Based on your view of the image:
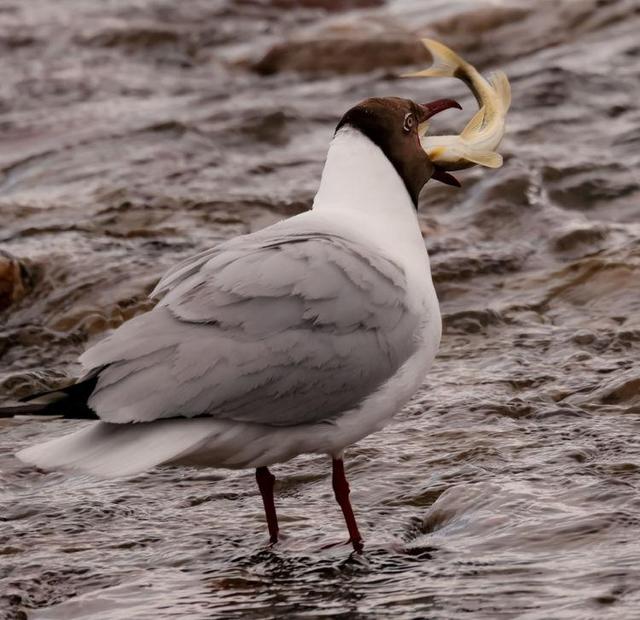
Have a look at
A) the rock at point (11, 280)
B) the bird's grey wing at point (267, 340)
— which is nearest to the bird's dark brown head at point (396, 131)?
the bird's grey wing at point (267, 340)

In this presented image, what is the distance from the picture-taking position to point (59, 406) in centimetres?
457

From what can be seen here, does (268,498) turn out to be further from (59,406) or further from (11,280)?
(11,280)

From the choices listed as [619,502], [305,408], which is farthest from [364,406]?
[619,502]

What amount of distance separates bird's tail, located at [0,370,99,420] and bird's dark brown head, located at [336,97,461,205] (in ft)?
5.04

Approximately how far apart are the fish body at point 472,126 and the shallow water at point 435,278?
1.11 meters

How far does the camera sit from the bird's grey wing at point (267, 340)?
15.4ft

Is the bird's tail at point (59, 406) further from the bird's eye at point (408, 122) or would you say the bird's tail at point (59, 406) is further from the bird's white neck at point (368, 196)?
the bird's eye at point (408, 122)

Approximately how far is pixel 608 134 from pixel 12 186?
13.3ft

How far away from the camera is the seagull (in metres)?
4.66

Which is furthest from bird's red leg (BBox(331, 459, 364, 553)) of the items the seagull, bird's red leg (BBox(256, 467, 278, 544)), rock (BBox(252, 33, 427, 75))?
rock (BBox(252, 33, 427, 75))

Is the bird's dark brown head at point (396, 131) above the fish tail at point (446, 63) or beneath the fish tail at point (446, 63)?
beneath

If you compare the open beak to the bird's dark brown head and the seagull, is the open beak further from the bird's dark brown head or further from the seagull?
the seagull

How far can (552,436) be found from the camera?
234 inches

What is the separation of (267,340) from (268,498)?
0.68m
